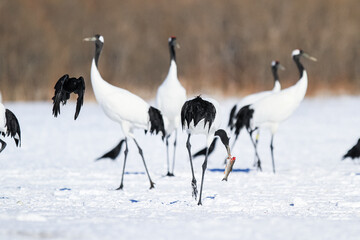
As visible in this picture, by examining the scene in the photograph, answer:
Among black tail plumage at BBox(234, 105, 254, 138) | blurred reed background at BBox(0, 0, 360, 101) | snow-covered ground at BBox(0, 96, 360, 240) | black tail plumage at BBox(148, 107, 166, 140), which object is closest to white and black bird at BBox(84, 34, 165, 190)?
black tail plumage at BBox(148, 107, 166, 140)

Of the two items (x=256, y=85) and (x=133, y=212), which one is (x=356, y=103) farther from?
(x=133, y=212)

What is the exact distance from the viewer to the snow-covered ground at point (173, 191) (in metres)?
4.67

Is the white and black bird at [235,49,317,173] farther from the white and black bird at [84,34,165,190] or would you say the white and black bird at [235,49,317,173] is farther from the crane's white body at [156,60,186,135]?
the white and black bird at [84,34,165,190]

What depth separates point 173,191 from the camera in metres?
7.54

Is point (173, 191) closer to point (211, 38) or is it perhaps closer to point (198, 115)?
point (198, 115)

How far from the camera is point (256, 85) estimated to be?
2717 cm

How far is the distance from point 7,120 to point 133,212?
7.76ft

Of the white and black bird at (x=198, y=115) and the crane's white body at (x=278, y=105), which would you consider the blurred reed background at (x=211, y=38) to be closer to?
the crane's white body at (x=278, y=105)

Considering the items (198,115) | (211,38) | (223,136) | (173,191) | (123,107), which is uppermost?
(211,38)

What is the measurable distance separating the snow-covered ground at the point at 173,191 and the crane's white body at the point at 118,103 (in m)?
0.81

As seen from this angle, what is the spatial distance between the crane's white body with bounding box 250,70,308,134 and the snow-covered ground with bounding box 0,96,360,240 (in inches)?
29.6

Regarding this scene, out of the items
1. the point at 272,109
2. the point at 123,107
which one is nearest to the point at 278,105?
the point at 272,109

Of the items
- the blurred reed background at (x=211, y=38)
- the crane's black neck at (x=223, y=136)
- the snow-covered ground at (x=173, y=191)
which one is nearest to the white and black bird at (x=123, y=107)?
the snow-covered ground at (x=173, y=191)

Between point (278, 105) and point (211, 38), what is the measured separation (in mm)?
18664
